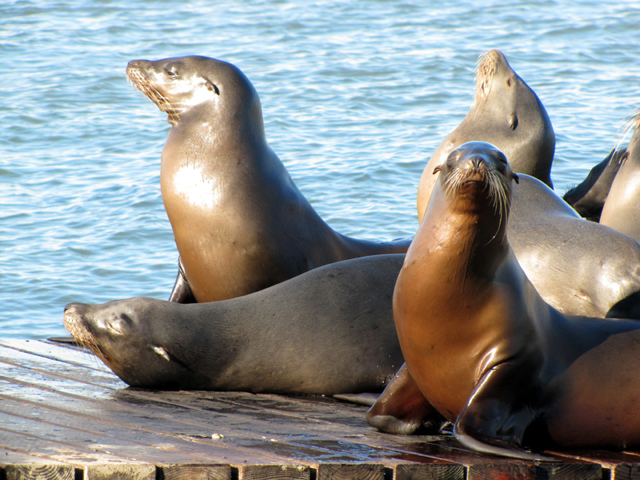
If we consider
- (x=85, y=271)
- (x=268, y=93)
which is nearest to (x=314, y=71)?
(x=268, y=93)

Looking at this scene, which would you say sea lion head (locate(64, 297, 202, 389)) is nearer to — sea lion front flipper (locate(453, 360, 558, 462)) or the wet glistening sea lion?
sea lion front flipper (locate(453, 360, 558, 462))

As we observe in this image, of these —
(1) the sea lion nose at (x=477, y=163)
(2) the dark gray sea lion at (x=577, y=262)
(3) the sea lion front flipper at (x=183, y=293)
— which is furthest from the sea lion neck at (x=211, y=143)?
(1) the sea lion nose at (x=477, y=163)

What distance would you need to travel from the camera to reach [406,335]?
3.53 metres

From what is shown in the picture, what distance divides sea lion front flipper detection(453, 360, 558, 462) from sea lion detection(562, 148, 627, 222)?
4.01 metres

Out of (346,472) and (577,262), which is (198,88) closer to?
(577,262)

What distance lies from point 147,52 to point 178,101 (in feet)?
47.9

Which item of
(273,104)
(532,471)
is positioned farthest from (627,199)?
(273,104)

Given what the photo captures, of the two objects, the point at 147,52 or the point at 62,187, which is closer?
the point at 62,187

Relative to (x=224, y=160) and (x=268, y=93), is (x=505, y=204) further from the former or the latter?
(x=268, y=93)

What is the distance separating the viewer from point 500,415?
330cm

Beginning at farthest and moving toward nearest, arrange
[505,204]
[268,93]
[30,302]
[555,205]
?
[268,93], [30,302], [555,205], [505,204]

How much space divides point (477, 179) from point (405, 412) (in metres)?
0.99

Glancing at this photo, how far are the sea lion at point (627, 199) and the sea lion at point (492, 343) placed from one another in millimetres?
2329

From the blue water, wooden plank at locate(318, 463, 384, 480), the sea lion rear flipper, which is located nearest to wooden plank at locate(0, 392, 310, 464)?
wooden plank at locate(318, 463, 384, 480)
